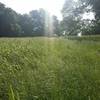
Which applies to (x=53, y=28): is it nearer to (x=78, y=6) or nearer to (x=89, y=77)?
(x=78, y=6)

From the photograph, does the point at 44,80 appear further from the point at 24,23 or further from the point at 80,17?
the point at 24,23

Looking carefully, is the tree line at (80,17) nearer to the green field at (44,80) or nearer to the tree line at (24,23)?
the tree line at (24,23)

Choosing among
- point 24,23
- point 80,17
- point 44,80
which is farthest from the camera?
point 24,23

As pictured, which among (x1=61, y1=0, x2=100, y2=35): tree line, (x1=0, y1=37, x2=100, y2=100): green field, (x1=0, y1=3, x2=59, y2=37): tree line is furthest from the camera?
(x1=0, y1=3, x2=59, y2=37): tree line

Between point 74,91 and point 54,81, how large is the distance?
2.42ft

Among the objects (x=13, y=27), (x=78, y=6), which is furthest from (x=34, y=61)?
(x=13, y=27)

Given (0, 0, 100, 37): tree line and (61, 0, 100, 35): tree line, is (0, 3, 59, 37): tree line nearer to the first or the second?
(0, 0, 100, 37): tree line

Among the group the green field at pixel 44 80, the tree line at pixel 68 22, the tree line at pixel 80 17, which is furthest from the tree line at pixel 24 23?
the green field at pixel 44 80

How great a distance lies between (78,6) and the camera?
51.9 m

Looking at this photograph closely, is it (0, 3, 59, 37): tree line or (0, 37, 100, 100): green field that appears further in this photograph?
(0, 3, 59, 37): tree line

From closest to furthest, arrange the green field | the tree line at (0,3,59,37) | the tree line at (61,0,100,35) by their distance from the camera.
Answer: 1. the green field
2. the tree line at (61,0,100,35)
3. the tree line at (0,3,59,37)

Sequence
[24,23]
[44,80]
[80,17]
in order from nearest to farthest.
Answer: [44,80]
[80,17]
[24,23]

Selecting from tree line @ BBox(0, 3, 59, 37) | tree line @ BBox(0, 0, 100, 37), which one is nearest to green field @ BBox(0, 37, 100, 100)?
tree line @ BBox(0, 0, 100, 37)

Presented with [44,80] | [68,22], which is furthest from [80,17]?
[44,80]
